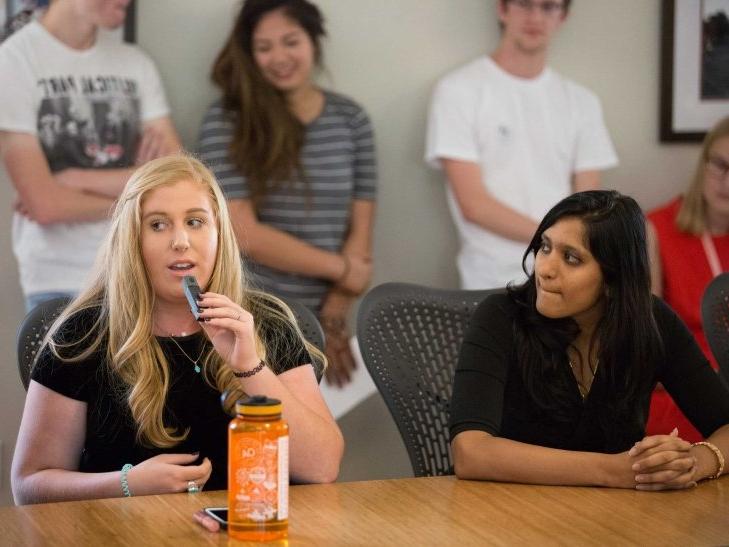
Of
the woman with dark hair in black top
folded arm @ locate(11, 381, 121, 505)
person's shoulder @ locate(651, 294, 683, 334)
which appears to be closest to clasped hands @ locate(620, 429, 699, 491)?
the woman with dark hair in black top

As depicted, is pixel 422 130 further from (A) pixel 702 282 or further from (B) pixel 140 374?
(B) pixel 140 374

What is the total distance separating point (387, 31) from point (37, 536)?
2559 mm

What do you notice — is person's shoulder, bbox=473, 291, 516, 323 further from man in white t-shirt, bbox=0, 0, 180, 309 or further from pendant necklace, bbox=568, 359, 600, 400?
man in white t-shirt, bbox=0, 0, 180, 309

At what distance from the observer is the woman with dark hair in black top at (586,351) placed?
2.08 meters

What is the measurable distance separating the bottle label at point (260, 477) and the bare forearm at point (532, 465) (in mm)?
486

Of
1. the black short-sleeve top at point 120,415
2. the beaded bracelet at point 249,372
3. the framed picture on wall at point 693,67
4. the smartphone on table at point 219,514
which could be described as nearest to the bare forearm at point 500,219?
the framed picture on wall at point 693,67

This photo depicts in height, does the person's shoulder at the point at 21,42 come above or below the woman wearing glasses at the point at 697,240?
above

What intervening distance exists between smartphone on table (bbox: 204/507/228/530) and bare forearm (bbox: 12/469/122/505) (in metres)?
0.28

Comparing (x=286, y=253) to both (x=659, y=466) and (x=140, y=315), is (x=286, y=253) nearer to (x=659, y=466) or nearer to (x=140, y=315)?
(x=140, y=315)

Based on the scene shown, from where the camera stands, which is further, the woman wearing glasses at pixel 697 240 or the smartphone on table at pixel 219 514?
the woman wearing glasses at pixel 697 240

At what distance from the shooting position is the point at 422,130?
3783 millimetres

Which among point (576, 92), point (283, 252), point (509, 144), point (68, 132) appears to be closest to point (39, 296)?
point (68, 132)

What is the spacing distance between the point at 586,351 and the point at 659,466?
0.37m

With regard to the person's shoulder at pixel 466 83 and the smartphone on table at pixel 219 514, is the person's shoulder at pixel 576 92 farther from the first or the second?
the smartphone on table at pixel 219 514
